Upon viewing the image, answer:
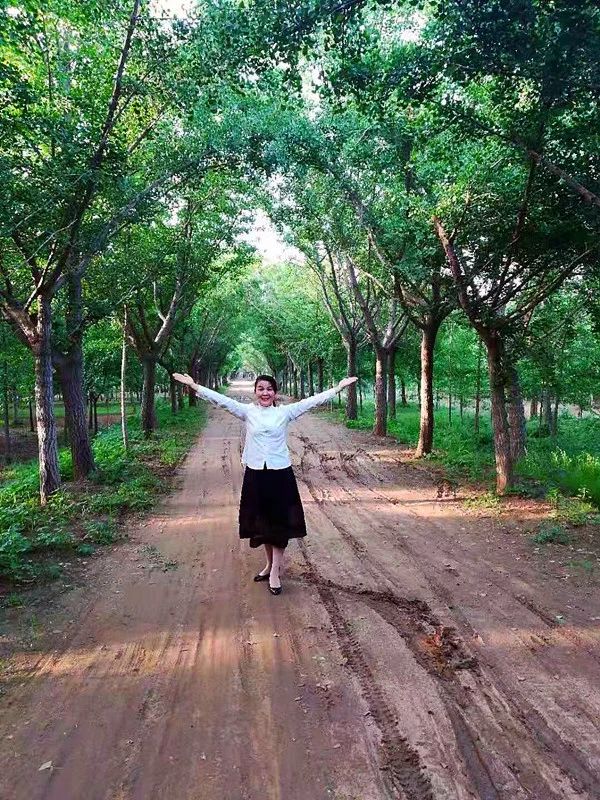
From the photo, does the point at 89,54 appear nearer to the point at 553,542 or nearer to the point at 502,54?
the point at 502,54

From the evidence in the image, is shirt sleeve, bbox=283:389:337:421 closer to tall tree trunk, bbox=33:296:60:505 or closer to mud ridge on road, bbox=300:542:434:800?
mud ridge on road, bbox=300:542:434:800

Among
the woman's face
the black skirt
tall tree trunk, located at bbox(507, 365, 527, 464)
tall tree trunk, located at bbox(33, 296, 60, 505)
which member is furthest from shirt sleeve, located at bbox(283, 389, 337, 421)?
tall tree trunk, located at bbox(507, 365, 527, 464)

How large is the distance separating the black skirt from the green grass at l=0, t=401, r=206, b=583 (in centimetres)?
238

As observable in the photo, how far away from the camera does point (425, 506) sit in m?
8.70

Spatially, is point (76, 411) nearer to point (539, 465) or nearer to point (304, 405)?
point (304, 405)

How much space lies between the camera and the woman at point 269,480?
16.9 feet

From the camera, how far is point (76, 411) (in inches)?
424

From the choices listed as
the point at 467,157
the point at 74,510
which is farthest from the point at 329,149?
the point at 74,510

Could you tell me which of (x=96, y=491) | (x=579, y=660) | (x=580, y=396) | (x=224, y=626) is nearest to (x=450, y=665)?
(x=579, y=660)

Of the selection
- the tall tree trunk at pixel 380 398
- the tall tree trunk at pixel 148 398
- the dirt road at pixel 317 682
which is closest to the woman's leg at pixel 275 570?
the dirt road at pixel 317 682

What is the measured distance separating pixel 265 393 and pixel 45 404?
5.29m

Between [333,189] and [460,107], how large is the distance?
19.5ft

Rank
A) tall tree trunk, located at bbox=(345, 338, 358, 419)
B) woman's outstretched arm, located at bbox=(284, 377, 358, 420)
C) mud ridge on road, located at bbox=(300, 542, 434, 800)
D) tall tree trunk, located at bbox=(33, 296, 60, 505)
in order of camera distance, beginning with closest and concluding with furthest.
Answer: mud ridge on road, located at bbox=(300, 542, 434, 800), woman's outstretched arm, located at bbox=(284, 377, 358, 420), tall tree trunk, located at bbox=(33, 296, 60, 505), tall tree trunk, located at bbox=(345, 338, 358, 419)

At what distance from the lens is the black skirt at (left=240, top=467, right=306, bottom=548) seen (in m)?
5.17
